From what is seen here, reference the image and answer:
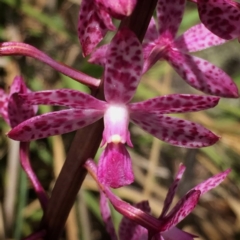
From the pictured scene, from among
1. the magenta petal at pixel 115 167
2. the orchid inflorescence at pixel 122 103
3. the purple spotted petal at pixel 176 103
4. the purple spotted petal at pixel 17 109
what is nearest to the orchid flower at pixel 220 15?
the orchid inflorescence at pixel 122 103

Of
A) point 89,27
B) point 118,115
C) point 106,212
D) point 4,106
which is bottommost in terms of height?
point 106,212

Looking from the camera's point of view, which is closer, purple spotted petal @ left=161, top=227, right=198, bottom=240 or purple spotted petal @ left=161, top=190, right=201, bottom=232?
purple spotted petal @ left=161, top=190, right=201, bottom=232

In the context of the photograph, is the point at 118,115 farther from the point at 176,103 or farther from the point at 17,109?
the point at 17,109

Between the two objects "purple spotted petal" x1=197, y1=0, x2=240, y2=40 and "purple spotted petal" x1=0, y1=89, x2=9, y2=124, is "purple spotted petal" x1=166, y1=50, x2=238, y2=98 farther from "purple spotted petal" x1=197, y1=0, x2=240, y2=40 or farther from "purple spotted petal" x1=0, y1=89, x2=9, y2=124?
"purple spotted petal" x1=0, y1=89, x2=9, y2=124

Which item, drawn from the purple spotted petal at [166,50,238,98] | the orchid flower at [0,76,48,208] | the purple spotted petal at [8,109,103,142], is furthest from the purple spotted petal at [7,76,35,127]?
the purple spotted petal at [166,50,238,98]

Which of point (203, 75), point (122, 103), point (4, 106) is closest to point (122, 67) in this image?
point (122, 103)

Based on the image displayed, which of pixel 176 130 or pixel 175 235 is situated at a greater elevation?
pixel 176 130
